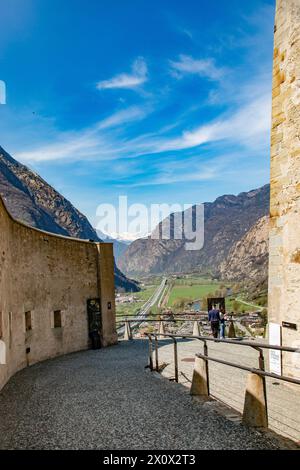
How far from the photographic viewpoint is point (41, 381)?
10.2 meters

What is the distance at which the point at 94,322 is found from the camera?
18.8 meters

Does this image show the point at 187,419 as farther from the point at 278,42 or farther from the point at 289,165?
the point at 278,42

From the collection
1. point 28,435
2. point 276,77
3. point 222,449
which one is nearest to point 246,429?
point 222,449

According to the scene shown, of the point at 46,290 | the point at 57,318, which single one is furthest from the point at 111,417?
the point at 57,318

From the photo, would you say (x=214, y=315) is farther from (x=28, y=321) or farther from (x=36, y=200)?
(x=36, y=200)

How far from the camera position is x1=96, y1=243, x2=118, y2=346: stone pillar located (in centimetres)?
1922

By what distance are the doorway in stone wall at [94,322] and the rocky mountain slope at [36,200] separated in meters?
117

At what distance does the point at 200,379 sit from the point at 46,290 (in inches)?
372

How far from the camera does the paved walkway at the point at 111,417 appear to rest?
195 inches

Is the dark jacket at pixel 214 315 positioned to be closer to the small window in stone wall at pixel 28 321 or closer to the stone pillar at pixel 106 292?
the stone pillar at pixel 106 292

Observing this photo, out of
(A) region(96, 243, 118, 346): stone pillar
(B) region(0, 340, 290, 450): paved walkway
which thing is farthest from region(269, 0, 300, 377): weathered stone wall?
(A) region(96, 243, 118, 346): stone pillar

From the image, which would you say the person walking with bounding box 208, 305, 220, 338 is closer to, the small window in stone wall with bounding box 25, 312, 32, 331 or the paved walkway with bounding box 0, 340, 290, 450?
the paved walkway with bounding box 0, 340, 290, 450

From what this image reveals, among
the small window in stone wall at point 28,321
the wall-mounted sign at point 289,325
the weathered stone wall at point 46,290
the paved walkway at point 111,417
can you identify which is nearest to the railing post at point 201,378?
the paved walkway at point 111,417

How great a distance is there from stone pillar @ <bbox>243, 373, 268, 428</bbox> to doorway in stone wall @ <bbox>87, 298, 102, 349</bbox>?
1391 centimetres
